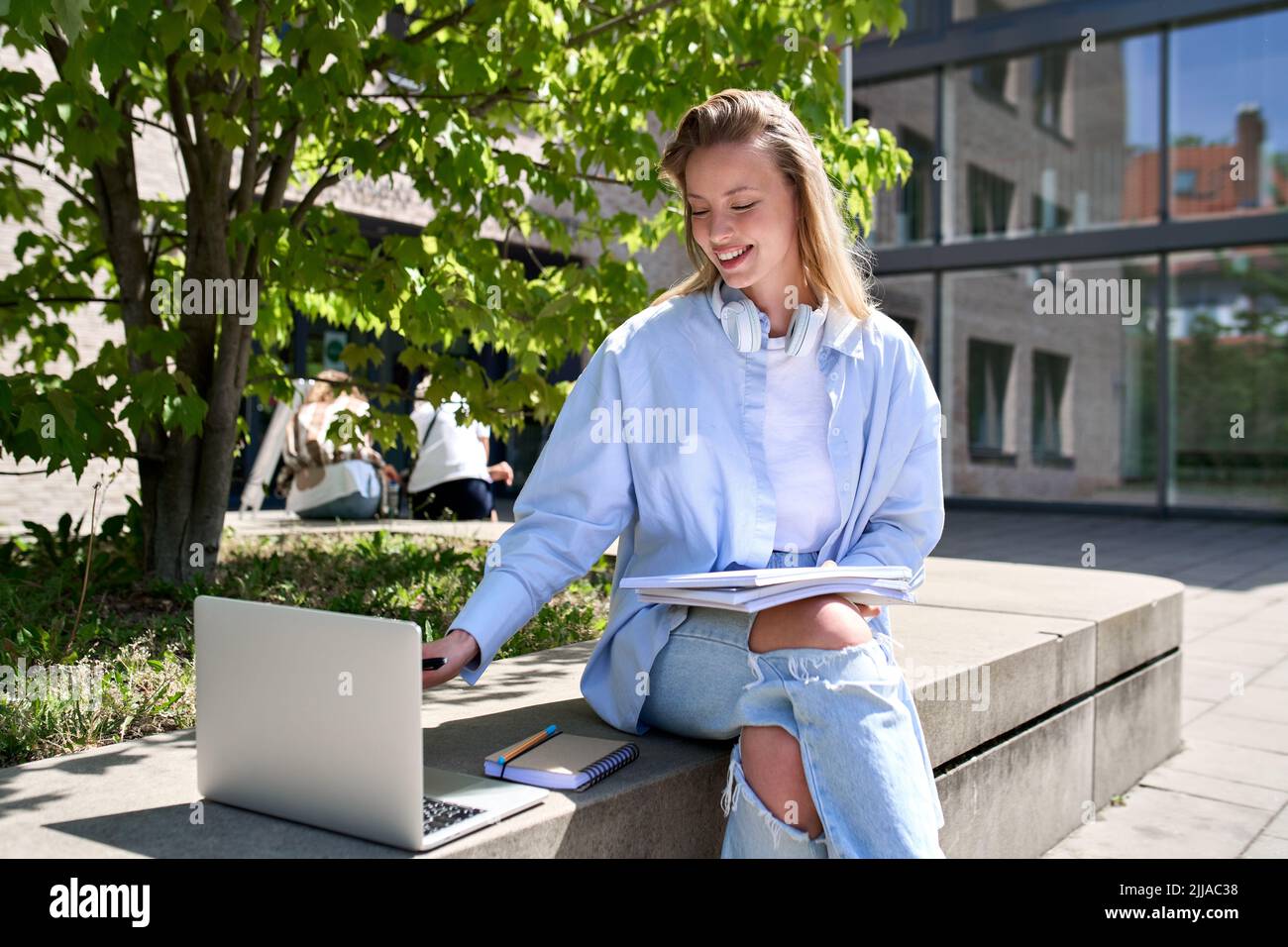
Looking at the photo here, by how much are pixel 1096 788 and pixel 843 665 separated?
8.40ft

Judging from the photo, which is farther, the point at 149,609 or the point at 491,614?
the point at 149,609

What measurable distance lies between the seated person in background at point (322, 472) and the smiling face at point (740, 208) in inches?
242

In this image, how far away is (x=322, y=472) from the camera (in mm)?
8977

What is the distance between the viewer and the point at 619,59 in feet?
17.9

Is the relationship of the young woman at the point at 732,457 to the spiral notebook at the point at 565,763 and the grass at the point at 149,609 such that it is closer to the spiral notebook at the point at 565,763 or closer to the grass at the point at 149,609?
the spiral notebook at the point at 565,763

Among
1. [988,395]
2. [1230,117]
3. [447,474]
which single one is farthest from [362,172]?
[988,395]

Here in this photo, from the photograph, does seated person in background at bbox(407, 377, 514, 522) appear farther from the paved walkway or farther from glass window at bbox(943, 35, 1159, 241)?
glass window at bbox(943, 35, 1159, 241)

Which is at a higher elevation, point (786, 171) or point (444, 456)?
point (786, 171)

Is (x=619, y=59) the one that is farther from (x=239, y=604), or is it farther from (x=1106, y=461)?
(x=1106, y=461)

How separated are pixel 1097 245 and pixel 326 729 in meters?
16.1

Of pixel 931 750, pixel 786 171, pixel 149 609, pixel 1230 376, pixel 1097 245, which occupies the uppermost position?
pixel 1097 245

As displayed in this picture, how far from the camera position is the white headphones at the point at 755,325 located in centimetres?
274

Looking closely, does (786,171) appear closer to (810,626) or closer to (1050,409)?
(810,626)
